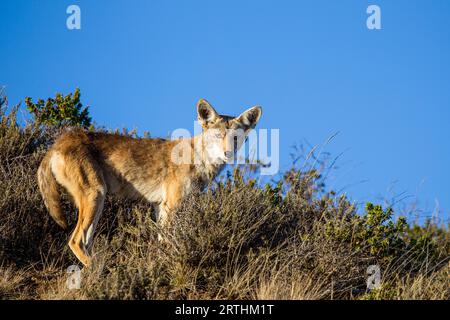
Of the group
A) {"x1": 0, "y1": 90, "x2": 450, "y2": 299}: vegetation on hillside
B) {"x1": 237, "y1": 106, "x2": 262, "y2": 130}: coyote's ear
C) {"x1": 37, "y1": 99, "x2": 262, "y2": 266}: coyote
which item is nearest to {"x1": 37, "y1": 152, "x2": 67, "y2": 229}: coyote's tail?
{"x1": 37, "y1": 99, "x2": 262, "y2": 266}: coyote

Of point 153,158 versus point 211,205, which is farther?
point 153,158

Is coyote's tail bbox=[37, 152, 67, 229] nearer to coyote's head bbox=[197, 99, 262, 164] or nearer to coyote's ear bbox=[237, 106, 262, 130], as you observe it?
coyote's head bbox=[197, 99, 262, 164]

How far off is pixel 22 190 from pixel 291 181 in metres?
3.81

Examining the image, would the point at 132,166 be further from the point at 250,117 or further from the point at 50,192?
the point at 250,117

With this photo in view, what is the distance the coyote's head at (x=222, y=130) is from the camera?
8836mm

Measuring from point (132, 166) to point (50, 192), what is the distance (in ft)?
3.85

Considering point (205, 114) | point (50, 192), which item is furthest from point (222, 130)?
point (50, 192)

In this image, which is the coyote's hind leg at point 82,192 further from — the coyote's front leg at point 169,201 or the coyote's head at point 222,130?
the coyote's head at point 222,130

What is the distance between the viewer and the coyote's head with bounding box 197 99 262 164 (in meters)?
8.84

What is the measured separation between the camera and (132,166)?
8.87 metres

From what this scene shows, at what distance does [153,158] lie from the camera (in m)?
9.05
